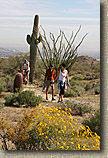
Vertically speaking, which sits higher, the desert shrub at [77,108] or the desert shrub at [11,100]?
the desert shrub at [11,100]

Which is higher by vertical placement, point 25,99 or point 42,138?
point 25,99

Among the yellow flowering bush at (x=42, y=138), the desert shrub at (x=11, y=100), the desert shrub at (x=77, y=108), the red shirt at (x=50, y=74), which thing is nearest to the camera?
the yellow flowering bush at (x=42, y=138)

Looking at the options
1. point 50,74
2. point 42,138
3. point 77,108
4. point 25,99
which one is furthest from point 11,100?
point 42,138

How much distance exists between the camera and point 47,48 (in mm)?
11375

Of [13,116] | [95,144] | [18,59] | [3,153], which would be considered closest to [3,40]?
[13,116]

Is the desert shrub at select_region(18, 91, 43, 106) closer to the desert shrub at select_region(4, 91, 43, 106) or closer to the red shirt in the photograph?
the desert shrub at select_region(4, 91, 43, 106)

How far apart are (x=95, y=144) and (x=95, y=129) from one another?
4.37 feet

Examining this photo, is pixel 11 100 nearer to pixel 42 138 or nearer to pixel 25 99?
pixel 25 99

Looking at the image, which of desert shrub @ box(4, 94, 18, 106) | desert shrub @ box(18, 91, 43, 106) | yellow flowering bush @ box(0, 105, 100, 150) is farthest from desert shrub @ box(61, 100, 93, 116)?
yellow flowering bush @ box(0, 105, 100, 150)

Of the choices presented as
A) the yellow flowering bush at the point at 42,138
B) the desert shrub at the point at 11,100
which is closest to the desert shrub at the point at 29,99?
the desert shrub at the point at 11,100

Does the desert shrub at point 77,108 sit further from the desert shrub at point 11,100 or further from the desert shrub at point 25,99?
the desert shrub at point 11,100

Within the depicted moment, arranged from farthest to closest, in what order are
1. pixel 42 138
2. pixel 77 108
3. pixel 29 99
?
1. pixel 29 99
2. pixel 77 108
3. pixel 42 138

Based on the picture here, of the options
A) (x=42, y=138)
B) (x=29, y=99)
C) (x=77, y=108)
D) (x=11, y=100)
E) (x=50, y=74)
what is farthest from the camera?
(x=11, y=100)

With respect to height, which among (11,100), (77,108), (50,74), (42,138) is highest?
(50,74)
